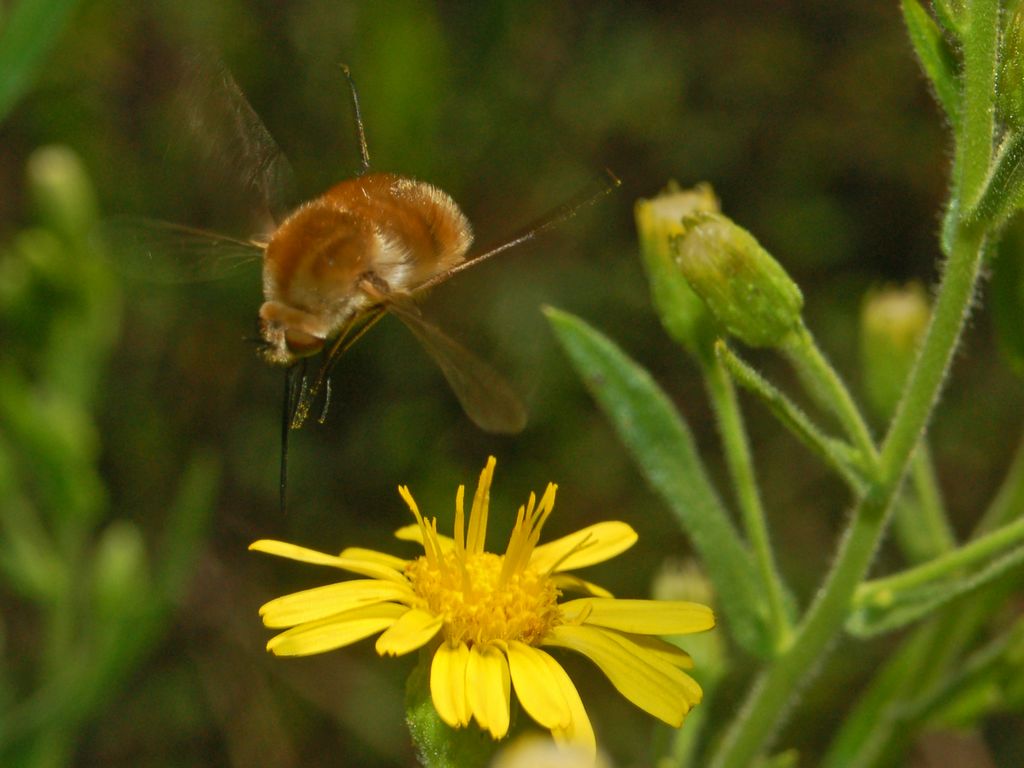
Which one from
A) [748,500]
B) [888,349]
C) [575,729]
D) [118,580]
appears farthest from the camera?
[118,580]

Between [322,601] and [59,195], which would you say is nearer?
[322,601]

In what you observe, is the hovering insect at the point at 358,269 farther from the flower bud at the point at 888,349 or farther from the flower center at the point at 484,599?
the flower bud at the point at 888,349

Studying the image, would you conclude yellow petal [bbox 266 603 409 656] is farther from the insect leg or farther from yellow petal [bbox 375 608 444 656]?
the insect leg

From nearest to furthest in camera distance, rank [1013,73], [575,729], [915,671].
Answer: [575,729] → [1013,73] → [915,671]

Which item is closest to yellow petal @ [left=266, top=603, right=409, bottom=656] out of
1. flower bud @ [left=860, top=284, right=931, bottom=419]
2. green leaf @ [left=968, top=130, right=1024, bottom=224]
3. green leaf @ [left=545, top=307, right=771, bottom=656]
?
green leaf @ [left=545, top=307, right=771, bottom=656]

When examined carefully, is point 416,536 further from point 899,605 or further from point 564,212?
point 899,605

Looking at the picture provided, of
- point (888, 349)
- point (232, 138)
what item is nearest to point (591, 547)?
point (232, 138)

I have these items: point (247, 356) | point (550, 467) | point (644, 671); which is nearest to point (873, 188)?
point (550, 467)
